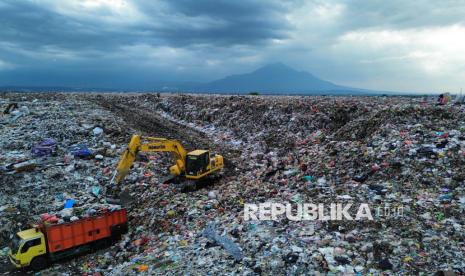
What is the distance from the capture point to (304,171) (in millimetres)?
11188

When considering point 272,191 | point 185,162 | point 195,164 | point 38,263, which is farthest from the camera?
point 185,162

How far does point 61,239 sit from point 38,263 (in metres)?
0.73

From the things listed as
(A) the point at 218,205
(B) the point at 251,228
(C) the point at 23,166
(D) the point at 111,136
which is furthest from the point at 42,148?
(B) the point at 251,228

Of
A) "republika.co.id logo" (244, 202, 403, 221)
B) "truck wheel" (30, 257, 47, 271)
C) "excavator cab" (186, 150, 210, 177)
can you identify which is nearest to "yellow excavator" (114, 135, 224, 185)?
"excavator cab" (186, 150, 210, 177)

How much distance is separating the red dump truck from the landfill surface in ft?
0.90

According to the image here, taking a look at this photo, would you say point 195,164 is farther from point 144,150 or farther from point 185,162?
point 144,150

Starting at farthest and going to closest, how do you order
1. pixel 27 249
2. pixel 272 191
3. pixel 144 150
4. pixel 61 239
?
1. pixel 144 150
2. pixel 272 191
3. pixel 61 239
4. pixel 27 249

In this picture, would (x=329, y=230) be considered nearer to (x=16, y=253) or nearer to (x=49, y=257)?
(x=49, y=257)

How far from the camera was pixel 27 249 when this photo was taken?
25.1 ft

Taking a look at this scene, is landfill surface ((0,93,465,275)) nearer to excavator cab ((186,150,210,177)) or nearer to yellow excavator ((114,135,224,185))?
yellow excavator ((114,135,224,185))

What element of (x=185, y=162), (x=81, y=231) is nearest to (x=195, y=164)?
(x=185, y=162)

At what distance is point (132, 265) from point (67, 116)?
14472 mm

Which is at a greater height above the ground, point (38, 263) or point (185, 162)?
point (185, 162)

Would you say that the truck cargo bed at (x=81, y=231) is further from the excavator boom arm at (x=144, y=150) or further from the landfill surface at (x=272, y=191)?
the excavator boom arm at (x=144, y=150)
